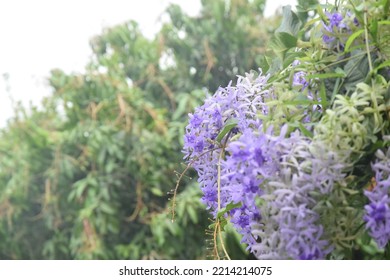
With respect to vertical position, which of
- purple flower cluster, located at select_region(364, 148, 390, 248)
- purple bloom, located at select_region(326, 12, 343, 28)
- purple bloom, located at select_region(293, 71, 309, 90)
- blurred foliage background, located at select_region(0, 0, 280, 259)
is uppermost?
blurred foliage background, located at select_region(0, 0, 280, 259)

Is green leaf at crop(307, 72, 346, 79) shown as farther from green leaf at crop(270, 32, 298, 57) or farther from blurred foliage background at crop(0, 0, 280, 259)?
blurred foliage background at crop(0, 0, 280, 259)

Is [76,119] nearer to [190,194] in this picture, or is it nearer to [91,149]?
[91,149]

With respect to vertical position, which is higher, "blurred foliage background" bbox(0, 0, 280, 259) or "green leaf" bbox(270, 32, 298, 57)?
"blurred foliage background" bbox(0, 0, 280, 259)

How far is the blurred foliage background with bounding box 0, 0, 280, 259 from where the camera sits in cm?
223

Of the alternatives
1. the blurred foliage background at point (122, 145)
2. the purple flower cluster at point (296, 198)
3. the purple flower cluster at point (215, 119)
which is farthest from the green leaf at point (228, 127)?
the blurred foliage background at point (122, 145)

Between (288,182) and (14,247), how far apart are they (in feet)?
7.27

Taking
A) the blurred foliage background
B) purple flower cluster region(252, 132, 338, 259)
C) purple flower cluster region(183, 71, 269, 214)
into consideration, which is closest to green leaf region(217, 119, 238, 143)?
purple flower cluster region(183, 71, 269, 214)

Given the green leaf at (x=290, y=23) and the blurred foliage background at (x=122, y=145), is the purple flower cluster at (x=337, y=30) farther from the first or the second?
the blurred foliage background at (x=122, y=145)

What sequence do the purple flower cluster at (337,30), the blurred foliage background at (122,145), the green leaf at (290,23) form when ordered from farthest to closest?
→ the blurred foliage background at (122,145) → the green leaf at (290,23) → the purple flower cluster at (337,30)

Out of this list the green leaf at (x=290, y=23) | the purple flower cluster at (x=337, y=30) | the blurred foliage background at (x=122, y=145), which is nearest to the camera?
the purple flower cluster at (x=337, y=30)

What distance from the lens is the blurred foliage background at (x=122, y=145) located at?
7.32 ft

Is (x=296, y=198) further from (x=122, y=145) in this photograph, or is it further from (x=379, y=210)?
(x=122, y=145)

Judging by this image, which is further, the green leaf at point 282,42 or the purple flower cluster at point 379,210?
the green leaf at point 282,42
